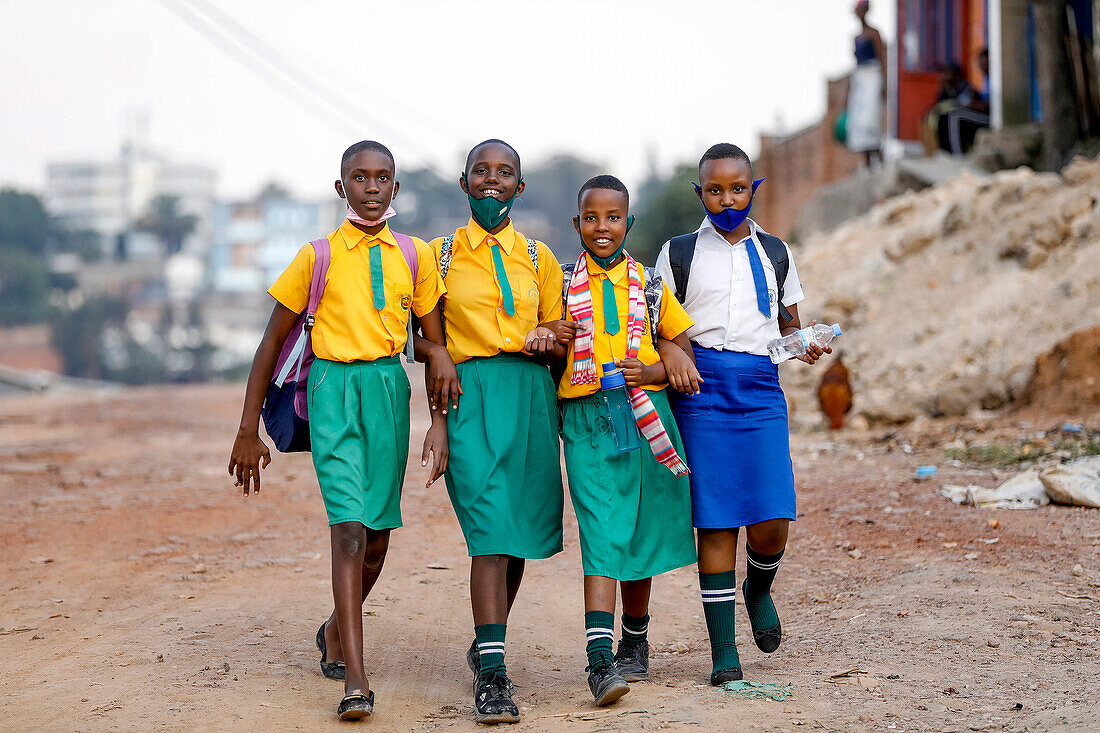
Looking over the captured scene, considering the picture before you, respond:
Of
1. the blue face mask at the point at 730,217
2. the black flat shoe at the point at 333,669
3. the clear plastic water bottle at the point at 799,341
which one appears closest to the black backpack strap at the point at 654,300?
the blue face mask at the point at 730,217

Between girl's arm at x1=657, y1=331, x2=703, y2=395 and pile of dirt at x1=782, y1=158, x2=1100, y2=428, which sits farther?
pile of dirt at x1=782, y1=158, x2=1100, y2=428

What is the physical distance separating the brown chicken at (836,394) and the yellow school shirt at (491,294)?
5.96m

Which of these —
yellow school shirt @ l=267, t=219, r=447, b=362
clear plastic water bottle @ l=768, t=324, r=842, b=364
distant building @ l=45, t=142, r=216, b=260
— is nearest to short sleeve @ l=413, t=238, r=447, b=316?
yellow school shirt @ l=267, t=219, r=447, b=362

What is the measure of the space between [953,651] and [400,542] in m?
3.56

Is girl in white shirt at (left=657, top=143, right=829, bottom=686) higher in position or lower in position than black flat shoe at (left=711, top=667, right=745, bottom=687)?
higher

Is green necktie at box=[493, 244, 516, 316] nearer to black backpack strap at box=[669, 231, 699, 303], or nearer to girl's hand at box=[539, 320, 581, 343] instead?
girl's hand at box=[539, 320, 581, 343]

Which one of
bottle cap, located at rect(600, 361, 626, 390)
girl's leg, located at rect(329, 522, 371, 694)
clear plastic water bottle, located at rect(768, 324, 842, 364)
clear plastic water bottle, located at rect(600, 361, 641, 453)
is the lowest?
girl's leg, located at rect(329, 522, 371, 694)

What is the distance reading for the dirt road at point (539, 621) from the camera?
137 inches

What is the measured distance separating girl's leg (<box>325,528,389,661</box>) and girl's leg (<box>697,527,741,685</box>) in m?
1.15

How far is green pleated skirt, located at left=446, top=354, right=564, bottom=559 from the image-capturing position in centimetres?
367

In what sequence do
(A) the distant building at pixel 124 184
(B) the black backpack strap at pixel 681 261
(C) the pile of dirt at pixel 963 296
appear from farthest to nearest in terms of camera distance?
(A) the distant building at pixel 124 184 < (C) the pile of dirt at pixel 963 296 < (B) the black backpack strap at pixel 681 261

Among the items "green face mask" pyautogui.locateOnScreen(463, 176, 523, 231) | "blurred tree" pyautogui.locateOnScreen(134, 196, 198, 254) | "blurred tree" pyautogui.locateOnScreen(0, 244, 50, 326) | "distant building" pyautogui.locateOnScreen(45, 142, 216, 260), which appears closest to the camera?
"green face mask" pyautogui.locateOnScreen(463, 176, 523, 231)

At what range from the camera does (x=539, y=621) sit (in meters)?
4.98

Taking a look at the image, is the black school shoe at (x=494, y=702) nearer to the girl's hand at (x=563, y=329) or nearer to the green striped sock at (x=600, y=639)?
the green striped sock at (x=600, y=639)
